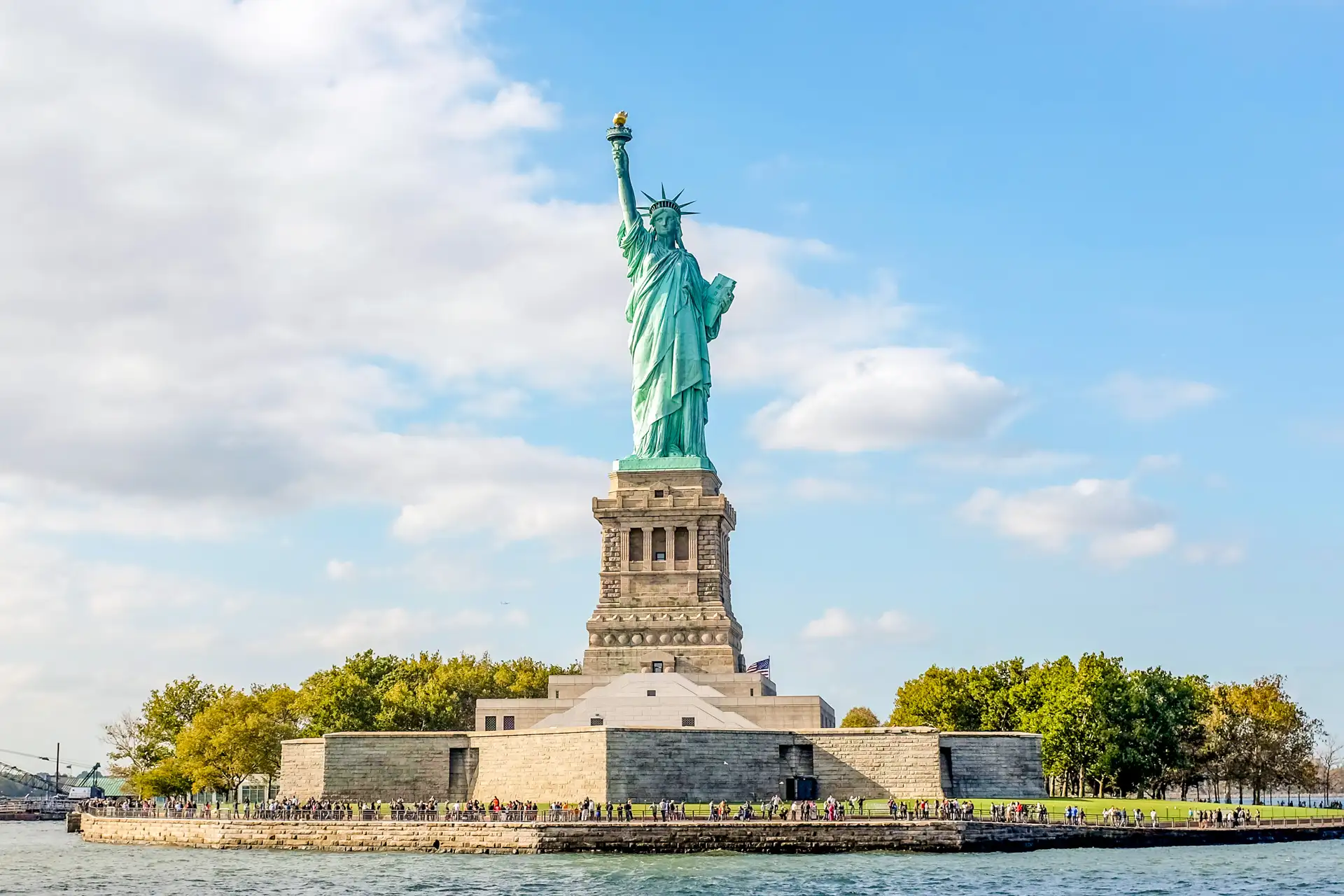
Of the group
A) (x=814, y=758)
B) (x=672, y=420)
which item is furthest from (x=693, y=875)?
(x=672, y=420)

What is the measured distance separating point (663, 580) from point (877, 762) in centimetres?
1657

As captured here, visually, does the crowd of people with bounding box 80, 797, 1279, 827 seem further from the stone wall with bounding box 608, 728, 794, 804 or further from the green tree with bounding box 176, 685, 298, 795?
the green tree with bounding box 176, 685, 298, 795

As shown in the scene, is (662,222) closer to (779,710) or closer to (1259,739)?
(779,710)

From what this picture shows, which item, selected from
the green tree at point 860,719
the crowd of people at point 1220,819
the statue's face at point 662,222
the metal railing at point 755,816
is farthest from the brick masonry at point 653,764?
the green tree at point 860,719

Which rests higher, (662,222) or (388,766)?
(662,222)

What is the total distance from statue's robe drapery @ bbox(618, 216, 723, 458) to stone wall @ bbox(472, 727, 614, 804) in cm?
1942

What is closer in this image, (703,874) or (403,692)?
(703,874)

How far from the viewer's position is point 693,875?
4591cm

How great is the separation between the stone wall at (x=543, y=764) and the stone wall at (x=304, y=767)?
595 cm

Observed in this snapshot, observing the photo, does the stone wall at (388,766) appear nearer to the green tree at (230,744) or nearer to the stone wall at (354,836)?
the stone wall at (354,836)

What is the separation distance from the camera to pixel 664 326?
79.1 m

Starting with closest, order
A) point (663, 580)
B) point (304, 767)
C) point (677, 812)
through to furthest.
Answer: point (677, 812)
point (304, 767)
point (663, 580)

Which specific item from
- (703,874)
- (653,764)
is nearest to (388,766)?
(653,764)

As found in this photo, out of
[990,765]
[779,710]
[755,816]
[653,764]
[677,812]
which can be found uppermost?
[779,710]
